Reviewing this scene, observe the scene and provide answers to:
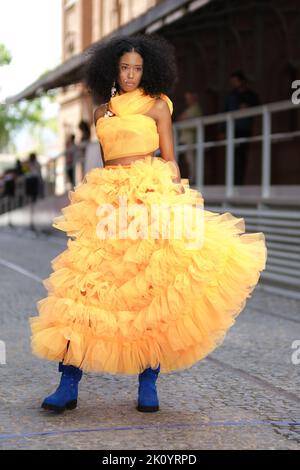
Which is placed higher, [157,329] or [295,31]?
[295,31]

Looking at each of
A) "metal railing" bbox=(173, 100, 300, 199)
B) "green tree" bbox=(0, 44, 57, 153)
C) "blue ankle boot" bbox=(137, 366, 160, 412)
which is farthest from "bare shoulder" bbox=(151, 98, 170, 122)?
"green tree" bbox=(0, 44, 57, 153)

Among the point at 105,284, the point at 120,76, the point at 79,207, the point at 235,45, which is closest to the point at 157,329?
the point at 105,284

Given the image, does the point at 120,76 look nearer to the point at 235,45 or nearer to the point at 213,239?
the point at 213,239

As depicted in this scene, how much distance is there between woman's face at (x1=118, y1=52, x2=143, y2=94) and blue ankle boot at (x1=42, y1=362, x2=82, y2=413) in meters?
1.44

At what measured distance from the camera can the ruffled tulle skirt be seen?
499 centimetres

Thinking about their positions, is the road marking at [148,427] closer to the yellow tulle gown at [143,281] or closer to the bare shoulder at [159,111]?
the yellow tulle gown at [143,281]

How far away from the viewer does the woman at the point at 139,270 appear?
4996 mm

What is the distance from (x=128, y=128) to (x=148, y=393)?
4.36ft

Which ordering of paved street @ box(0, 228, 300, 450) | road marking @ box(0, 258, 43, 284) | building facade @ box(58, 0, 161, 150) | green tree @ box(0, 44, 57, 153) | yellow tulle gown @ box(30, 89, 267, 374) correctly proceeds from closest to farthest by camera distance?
paved street @ box(0, 228, 300, 450) < yellow tulle gown @ box(30, 89, 267, 374) < road marking @ box(0, 258, 43, 284) < building facade @ box(58, 0, 161, 150) < green tree @ box(0, 44, 57, 153)

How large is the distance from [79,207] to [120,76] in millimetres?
709

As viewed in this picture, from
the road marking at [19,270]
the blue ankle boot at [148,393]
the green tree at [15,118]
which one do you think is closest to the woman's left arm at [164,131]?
the blue ankle boot at [148,393]

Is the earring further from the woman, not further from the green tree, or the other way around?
the green tree

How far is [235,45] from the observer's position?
744 inches

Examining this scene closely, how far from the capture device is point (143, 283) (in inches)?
197
